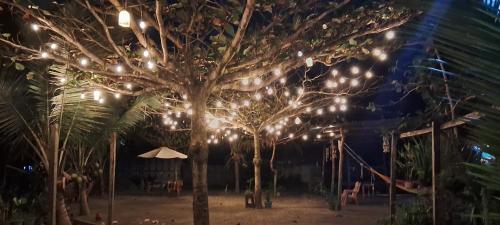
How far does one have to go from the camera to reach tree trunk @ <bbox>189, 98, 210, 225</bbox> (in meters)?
7.32

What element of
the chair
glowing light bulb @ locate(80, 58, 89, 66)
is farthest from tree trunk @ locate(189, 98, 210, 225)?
the chair

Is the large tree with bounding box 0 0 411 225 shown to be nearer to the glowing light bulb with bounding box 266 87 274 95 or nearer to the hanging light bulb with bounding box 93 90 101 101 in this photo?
the hanging light bulb with bounding box 93 90 101 101

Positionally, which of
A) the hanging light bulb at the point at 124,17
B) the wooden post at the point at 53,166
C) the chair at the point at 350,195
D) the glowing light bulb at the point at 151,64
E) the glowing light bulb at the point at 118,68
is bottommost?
the chair at the point at 350,195

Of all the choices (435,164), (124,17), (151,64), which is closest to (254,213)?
(151,64)

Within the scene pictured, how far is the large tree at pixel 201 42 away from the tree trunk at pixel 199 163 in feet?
0.05

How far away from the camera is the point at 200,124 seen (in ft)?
24.9

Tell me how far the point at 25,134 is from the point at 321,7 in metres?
5.78

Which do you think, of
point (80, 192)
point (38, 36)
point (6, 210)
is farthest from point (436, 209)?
point (80, 192)

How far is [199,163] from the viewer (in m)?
7.47

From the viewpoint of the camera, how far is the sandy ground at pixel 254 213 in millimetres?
11508

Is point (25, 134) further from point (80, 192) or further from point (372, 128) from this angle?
point (372, 128)

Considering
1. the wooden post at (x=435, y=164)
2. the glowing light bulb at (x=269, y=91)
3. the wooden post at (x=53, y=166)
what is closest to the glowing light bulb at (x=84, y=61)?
the wooden post at (x=53, y=166)

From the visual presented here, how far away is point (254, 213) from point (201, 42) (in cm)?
674

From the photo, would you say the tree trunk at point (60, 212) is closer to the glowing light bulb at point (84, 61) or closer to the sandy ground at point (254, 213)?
the sandy ground at point (254, 213)
